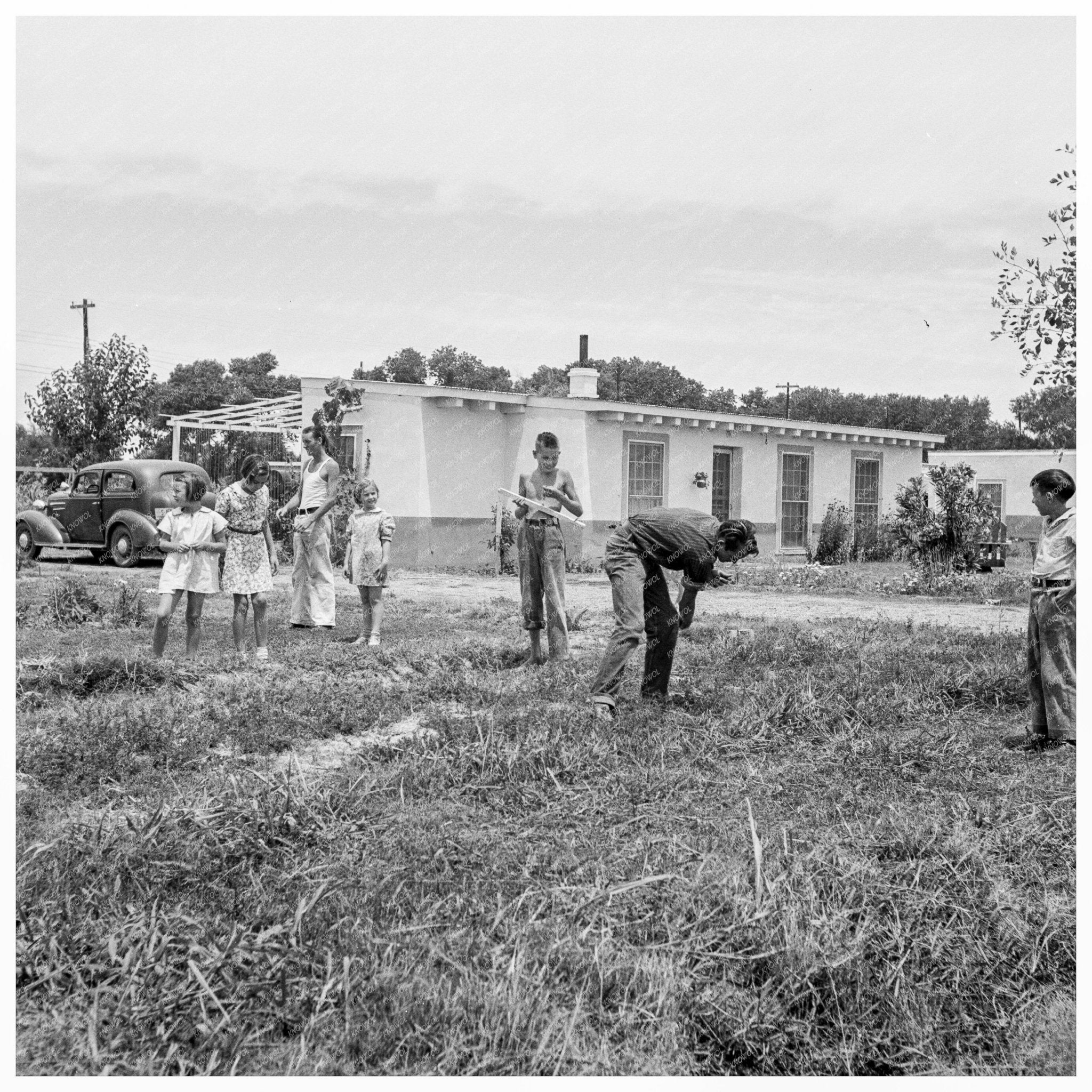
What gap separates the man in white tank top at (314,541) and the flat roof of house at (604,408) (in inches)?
375

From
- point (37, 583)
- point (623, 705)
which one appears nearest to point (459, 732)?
point (623, 705)

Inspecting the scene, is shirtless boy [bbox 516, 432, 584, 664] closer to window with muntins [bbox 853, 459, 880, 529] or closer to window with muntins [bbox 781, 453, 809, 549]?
window with muntins [bbox 781, 453, 809, 549]

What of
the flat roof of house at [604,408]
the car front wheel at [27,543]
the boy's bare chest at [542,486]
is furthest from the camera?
the flat roof of house at [604,408]

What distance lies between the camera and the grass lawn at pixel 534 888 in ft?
9.89

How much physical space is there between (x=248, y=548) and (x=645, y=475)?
13.9 m

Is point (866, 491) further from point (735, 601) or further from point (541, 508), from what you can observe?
point (541, 508)

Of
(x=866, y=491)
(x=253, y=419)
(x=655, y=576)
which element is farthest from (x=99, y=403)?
(x=655, y=576)

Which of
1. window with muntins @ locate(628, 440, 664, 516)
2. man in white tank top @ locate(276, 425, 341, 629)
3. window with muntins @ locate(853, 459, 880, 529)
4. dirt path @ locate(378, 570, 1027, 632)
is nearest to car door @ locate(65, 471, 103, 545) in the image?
dirt path @ locate(378, 570, 1027, 632)

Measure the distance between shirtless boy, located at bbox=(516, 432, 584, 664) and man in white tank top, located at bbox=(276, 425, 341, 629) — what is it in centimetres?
205

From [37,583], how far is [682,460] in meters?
11.7

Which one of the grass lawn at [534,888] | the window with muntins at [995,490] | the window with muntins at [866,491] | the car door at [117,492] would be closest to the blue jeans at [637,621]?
the grass lawn at [534,888]

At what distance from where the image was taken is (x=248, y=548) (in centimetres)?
875

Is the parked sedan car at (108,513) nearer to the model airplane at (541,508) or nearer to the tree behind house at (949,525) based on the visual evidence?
the model airplane at (541,508)

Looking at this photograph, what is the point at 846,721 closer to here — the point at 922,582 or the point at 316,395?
the point at 922,582
